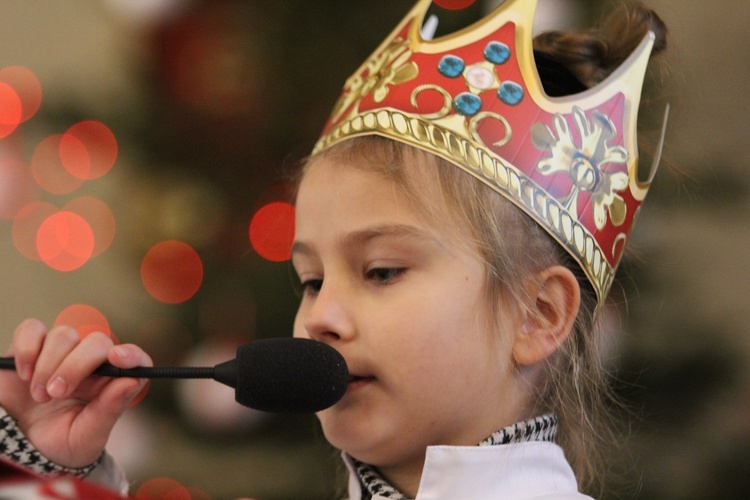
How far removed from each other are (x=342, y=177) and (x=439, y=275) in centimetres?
12

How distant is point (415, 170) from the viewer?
0.68 m

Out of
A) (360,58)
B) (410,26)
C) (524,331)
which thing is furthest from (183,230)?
(524,331)

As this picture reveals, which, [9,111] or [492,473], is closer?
[492,473]

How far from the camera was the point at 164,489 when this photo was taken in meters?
1.47

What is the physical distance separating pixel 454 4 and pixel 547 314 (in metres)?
0.51

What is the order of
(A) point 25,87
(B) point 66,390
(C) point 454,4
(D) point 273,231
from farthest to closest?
(A) point 25,87
(D) point 273,231
(C) point 454,4
(B) point 66,390

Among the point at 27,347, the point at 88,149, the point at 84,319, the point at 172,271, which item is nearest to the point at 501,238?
the point at 27,347

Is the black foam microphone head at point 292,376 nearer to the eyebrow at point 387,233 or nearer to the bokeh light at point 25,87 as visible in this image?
the eyebrow at point 387,233

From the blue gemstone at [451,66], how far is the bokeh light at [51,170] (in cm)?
100

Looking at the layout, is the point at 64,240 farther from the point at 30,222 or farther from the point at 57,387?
the point at 57,387

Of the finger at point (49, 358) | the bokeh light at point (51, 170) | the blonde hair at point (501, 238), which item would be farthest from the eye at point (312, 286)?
the bokeh light at point (51, 170)

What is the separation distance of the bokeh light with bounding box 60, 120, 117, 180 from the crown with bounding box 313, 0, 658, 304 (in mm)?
606

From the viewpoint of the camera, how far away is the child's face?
0.65m

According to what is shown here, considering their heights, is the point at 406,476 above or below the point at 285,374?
below
